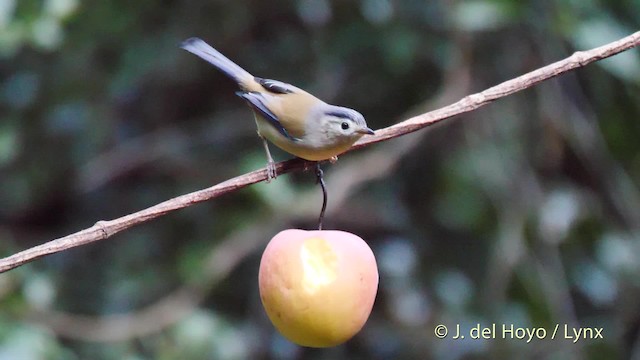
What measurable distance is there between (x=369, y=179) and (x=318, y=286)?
1206 mm

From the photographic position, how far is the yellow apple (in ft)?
3.91

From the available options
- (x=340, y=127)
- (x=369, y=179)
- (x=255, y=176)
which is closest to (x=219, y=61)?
(x=340, y=127)

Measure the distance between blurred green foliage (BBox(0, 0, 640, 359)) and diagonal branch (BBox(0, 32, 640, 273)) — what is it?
107cm

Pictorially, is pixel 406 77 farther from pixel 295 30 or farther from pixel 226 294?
pixel 226 294

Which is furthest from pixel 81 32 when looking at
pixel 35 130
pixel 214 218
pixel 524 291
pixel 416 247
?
pixel 524 291

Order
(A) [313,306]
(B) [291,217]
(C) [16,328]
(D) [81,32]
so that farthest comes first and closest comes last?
(D) [81,32], (B) [291,217], (C) [16,328], (A) [313,306]

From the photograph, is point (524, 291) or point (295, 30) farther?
point (295, 30)

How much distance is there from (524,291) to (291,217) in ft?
2.26

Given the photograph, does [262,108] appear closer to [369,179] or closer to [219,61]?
[219,61]

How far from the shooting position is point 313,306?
46.9 inches

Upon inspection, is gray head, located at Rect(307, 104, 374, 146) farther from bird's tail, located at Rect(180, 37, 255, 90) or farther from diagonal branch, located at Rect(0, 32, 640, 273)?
bird's tail, located at Rect(180, 37, 255, 90)

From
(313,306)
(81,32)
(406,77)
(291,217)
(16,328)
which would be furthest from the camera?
(406,77)

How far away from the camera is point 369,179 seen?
2.39 metres

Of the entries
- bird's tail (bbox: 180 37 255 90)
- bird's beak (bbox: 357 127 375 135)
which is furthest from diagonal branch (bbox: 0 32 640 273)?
bird's tail (bbox: 180 37 255 90)
